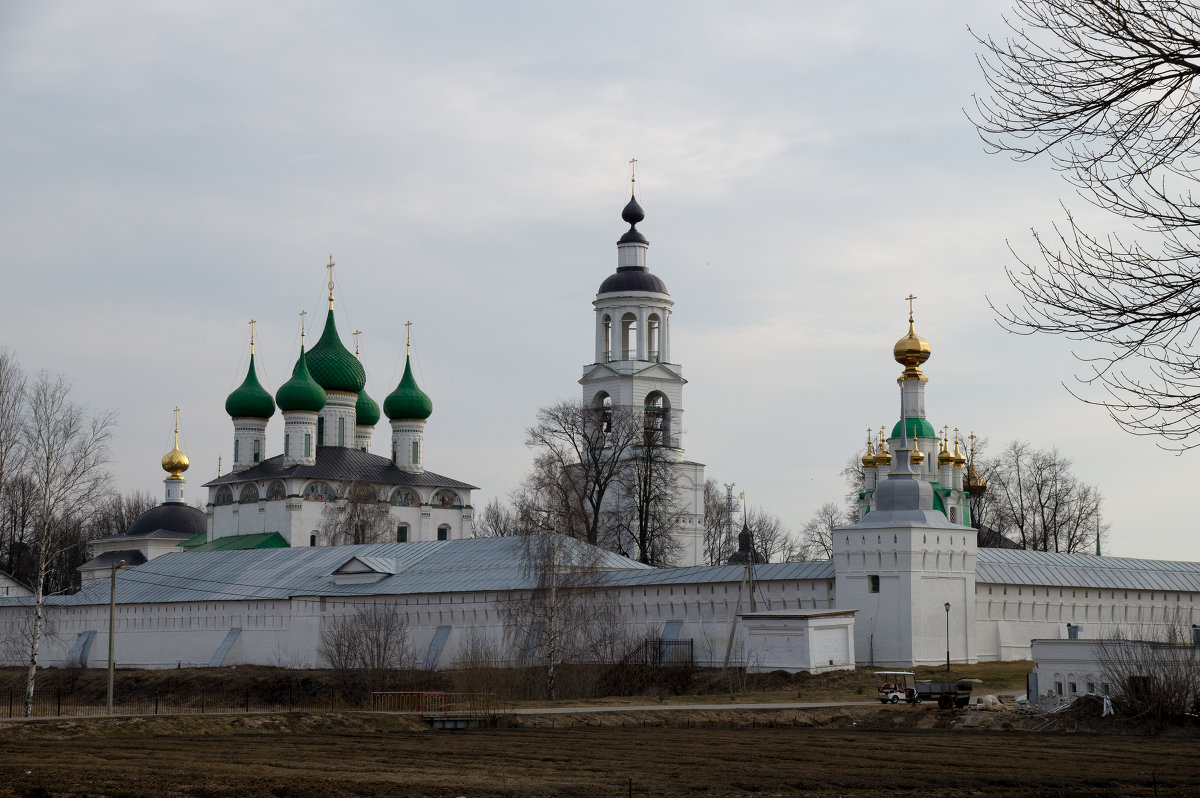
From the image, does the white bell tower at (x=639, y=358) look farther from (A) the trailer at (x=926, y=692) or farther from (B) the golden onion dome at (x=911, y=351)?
(A) the trailer at (x=926, y=692)

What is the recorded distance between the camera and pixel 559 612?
113 ft

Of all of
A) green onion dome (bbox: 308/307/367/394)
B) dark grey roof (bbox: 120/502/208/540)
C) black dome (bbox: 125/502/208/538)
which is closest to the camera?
green onion dome (bbox: 308/307/367/394)

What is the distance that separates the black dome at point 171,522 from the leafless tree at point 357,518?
1052cm

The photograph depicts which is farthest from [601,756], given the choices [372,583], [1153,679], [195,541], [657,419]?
[195,541]

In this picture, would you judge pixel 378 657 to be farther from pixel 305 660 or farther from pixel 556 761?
pixel 556 761

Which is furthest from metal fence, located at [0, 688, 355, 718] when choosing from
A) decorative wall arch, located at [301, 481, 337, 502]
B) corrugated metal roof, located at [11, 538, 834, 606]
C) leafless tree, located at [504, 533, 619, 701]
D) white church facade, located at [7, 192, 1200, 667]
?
decorative wall arch, located at [301, 481, 337, 502]

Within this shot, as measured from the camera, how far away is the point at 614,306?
54094 mm

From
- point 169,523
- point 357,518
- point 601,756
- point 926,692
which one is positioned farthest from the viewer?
point 169,523

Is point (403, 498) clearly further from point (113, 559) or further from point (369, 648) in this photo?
point (369, 648)

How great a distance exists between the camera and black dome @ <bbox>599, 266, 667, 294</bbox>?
53469 millimetres

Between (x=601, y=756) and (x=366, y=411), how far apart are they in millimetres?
42259

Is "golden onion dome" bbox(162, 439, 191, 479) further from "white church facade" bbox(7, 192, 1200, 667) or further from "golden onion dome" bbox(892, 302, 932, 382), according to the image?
"golden onion dome" bbox(892, 302, 932, 382)

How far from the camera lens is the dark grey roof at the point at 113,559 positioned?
2360 inches

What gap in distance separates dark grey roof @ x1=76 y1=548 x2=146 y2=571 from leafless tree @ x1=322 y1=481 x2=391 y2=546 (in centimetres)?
915
